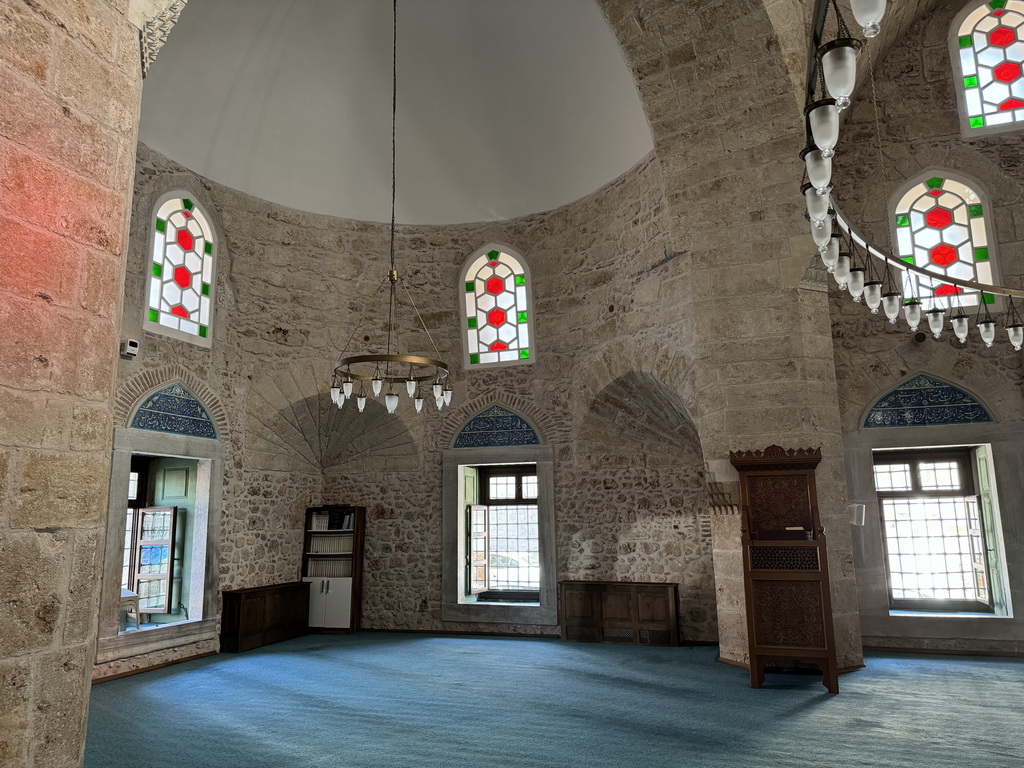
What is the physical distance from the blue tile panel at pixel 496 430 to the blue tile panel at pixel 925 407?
3791mm

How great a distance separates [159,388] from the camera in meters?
7.24

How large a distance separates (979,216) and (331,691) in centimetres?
762

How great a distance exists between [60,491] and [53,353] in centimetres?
35

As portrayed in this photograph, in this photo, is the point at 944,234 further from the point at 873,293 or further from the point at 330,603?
the point at 330,603

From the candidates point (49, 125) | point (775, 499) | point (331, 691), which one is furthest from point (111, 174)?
point (775, 499)

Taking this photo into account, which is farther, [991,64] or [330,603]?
[330,603]

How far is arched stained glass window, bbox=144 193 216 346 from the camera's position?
24.2 ft

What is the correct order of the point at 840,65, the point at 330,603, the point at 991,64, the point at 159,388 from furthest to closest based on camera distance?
1. the point at 330,603
2. the point at 991,64
3. the point at 159,388
4. the point at 840,65

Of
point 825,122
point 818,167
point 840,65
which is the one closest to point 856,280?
point 818,167

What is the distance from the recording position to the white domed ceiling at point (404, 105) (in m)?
7.69

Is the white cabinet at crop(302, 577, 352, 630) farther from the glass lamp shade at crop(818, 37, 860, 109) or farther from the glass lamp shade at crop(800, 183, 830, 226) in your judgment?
the glass lamp shade at crop(818, 37, 860, 109)

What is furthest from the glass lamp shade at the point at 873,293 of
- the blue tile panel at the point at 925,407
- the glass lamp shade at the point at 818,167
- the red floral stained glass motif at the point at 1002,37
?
the red floral stained glass motif at the point at 1002,37

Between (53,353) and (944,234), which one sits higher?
(944,234)

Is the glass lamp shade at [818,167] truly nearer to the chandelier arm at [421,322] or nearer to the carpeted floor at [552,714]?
the carpeted floor at [552,714]
